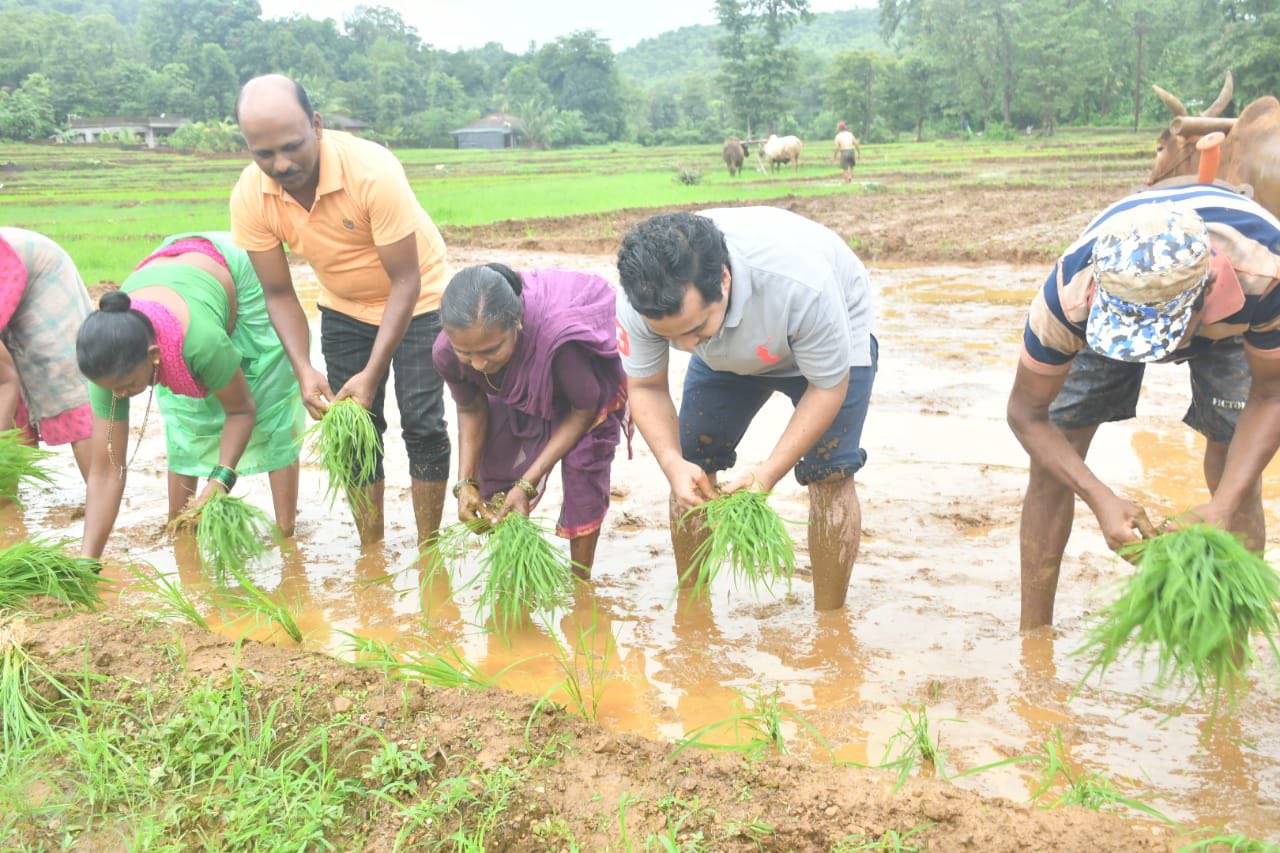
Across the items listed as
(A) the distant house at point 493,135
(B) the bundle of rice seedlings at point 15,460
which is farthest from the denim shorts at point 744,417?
(A) the distant house at point 493,135

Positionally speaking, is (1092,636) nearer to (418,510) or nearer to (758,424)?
(418,510)

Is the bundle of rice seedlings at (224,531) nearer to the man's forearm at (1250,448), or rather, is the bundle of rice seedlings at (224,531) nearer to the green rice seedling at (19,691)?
the green rice seedling at (19,691)

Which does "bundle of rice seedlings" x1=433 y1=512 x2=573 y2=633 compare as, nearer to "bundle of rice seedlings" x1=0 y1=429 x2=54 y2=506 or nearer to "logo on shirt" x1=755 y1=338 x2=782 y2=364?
"logo on shirt" x1=755 y1=338 x2=782 y2=364

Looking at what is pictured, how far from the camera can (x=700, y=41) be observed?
18150 centimetres

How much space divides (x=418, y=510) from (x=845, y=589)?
1.76m

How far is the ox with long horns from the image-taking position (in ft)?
11.9

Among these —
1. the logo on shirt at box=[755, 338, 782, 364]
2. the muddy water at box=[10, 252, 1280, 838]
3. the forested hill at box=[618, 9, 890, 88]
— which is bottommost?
the muddy water at box=[10, 252, 1280, 838]

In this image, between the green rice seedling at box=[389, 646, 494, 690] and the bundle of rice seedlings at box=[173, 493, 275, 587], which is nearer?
the green rice seedling at box=[389, 646, 494, 690]

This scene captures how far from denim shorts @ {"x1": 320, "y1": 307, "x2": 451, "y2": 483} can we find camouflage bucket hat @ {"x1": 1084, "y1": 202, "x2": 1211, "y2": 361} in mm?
2539

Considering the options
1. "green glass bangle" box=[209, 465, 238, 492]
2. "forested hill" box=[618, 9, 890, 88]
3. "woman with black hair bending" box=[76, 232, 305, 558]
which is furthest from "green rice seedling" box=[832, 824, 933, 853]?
"forested hill" box=[618, 9, 890, 88]

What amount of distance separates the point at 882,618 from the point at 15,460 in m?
3.93

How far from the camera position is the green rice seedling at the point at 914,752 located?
105 inches

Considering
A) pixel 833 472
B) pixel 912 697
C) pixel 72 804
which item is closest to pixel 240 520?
pixel 72 804

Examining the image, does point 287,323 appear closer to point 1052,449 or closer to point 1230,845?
point 1052,449
